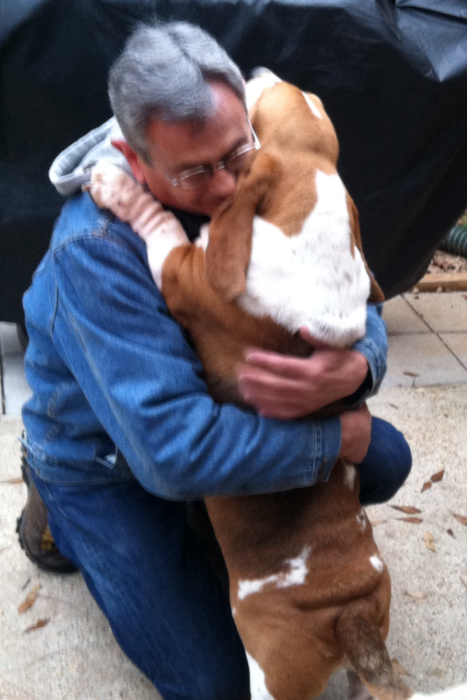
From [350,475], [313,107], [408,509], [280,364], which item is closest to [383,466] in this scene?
[350,475]

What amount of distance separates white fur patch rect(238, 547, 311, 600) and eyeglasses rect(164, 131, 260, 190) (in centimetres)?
98

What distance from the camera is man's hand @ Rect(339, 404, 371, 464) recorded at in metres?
1.85

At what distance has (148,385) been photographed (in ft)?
5.34

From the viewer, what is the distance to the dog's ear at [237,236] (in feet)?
5.27

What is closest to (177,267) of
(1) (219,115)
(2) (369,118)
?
(1) (219,115)

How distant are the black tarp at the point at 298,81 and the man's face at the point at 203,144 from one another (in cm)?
130

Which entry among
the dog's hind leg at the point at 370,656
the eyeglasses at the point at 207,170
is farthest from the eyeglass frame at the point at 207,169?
the dog's hind leg at the point at 370,656

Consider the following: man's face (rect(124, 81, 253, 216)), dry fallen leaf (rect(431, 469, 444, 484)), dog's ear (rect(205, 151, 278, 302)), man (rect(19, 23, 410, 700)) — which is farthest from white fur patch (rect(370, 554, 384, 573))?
dry fallen leaf (rect(431, 469, 444, 484))

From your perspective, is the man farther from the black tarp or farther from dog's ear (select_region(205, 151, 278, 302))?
the black tarp

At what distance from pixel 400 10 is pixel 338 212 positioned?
5.98 ft

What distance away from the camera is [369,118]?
311 cm

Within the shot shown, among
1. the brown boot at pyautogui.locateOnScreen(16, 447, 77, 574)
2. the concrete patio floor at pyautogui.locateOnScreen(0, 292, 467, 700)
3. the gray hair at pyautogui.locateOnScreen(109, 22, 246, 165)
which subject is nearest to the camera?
the gray hair at pyautogui.locateOnScreen(109, 22, 246, 165)

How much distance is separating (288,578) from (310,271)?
2.59 feet

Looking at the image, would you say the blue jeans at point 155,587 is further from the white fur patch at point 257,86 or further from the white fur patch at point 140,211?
the white fur patch at point 257,86
